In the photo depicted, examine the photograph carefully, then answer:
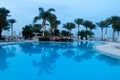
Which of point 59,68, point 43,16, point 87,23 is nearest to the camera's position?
point 59,68

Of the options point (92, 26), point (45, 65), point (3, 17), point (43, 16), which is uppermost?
point (43, 16)

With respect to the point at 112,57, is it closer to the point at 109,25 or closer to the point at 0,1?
the point at 0,1

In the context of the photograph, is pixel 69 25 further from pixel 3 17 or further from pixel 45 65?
pixel 45 65

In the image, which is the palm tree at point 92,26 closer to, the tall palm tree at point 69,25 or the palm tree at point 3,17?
the tall palm tree at point 69,25

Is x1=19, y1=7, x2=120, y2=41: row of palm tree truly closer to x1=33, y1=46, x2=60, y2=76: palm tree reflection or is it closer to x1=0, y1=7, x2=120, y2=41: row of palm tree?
x1=0, y1=7, x2=120, y2=41: row of palm tree

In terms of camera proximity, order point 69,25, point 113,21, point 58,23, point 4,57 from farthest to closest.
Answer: point 69,25
point 58,23
point 113,21
point 4,57

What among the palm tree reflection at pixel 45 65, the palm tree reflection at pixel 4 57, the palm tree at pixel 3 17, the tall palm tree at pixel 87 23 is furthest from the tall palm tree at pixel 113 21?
the palm tree reflection at pixel 45 65

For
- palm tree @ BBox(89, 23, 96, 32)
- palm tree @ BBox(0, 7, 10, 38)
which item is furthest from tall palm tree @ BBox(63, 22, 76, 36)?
palm tree @ BBox(0, 7, 10, 38)

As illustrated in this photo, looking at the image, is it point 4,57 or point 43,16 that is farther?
point 43,16

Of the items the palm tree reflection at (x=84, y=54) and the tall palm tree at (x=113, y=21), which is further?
the tall palm tree at (x=113, y=21)

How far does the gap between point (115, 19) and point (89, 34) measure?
659cm

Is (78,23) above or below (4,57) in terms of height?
above

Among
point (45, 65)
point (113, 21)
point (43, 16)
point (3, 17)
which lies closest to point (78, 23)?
point (113, 21)

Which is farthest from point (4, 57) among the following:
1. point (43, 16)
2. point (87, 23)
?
point (87, 23)
